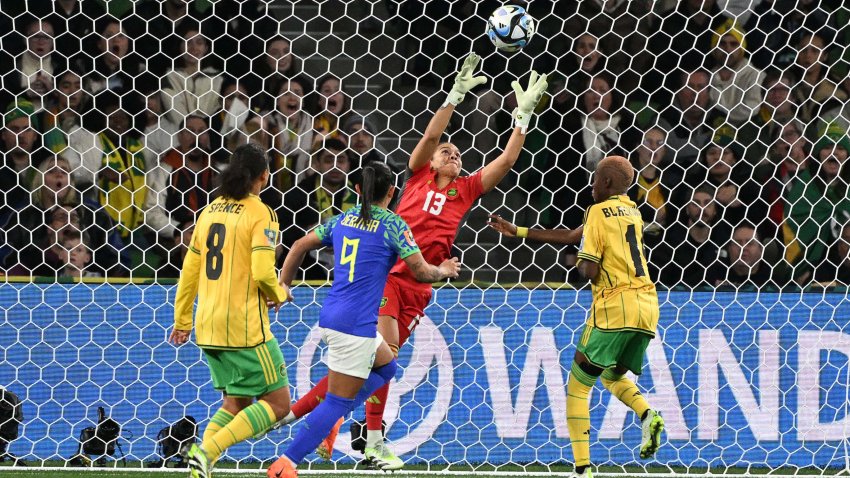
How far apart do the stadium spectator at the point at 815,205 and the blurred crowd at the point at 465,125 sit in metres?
0.01

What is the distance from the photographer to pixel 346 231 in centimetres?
559

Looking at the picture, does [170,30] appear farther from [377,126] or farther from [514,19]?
[514,19]

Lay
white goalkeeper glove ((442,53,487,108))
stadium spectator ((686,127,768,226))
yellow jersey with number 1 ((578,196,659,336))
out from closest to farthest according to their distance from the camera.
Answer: yellow jersey with number 1 ((578,196,659,336)), white goalkeeper glove ((442,53,487,108)), stadium spectator ((686,127,768,226))

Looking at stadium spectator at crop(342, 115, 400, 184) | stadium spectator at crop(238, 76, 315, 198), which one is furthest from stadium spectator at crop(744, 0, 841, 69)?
stadium spectator at crop(238, 76, 315, 198)

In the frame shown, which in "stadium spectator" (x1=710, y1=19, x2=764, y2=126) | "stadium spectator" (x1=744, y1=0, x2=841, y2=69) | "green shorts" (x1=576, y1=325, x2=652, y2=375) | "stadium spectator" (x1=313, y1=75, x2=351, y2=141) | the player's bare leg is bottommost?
the player's bare leg

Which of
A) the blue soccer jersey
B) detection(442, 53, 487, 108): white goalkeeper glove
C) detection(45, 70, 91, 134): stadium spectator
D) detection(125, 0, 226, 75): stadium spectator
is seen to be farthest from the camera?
detection(125, 0, 226, 75): stadium spectator

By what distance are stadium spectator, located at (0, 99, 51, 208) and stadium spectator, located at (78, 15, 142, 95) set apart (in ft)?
2.15

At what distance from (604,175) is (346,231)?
4.81 feet

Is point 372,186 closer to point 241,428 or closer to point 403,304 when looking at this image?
point 403,304

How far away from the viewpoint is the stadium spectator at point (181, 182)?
764 centimetres

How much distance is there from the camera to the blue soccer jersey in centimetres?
553

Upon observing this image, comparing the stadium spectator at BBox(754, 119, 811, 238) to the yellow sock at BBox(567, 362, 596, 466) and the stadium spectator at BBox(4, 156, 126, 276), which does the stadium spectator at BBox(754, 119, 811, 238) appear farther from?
the stadium spectator at BBox(4, 156, 126, 276)

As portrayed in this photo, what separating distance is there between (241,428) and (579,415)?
6.07ft

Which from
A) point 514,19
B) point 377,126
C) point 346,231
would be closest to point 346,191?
point 377,126
